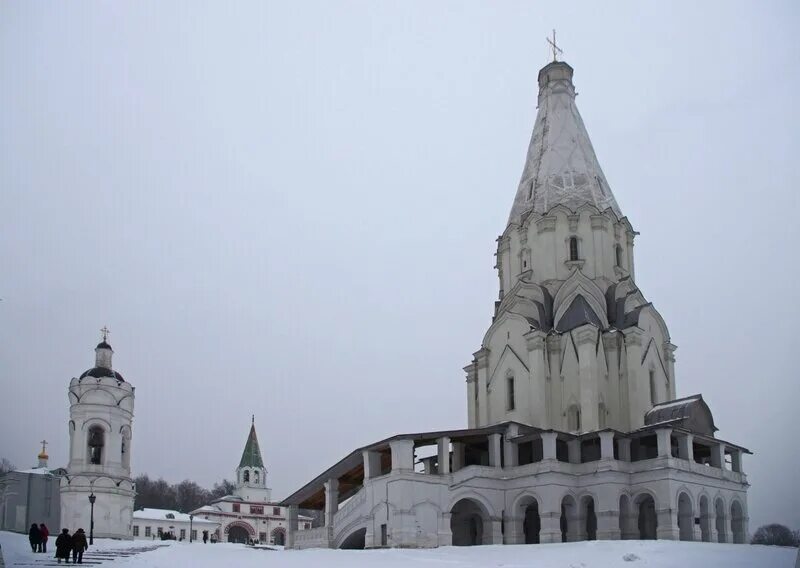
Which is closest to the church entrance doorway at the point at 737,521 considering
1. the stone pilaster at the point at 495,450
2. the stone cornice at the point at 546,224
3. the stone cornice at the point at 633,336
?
the stone cornice at the point at 633,336

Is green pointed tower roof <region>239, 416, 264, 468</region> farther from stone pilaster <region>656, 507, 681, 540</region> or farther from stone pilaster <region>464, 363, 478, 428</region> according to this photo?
stone pilaster <region>656, 507, 681, 540</region>

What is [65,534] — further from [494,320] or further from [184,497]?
[184,497]

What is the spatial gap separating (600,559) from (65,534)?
43.8 feet

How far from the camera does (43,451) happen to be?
4969 centimetres

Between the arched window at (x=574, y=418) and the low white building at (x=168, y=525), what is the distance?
51.3m

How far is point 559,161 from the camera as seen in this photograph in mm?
42969

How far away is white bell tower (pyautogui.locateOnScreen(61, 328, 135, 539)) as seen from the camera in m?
45.3

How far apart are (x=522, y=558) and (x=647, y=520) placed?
14.4 metres

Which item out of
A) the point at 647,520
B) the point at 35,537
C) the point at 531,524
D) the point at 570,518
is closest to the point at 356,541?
the point at 531,524

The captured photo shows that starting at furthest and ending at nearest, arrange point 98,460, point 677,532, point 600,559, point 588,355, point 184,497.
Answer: point 184,497 < point 98,460 < point 588,355 < point 677,532 < point 600,559

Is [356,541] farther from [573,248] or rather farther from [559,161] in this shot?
[559,161]

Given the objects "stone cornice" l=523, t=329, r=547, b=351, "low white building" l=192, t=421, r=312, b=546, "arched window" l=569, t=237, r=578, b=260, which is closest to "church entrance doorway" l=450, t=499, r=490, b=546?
"stone cornice" l=523, t=329, r=547, b=351

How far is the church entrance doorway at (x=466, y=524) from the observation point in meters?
35.4

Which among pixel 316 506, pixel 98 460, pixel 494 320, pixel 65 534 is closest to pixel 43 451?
pixel 98 460
